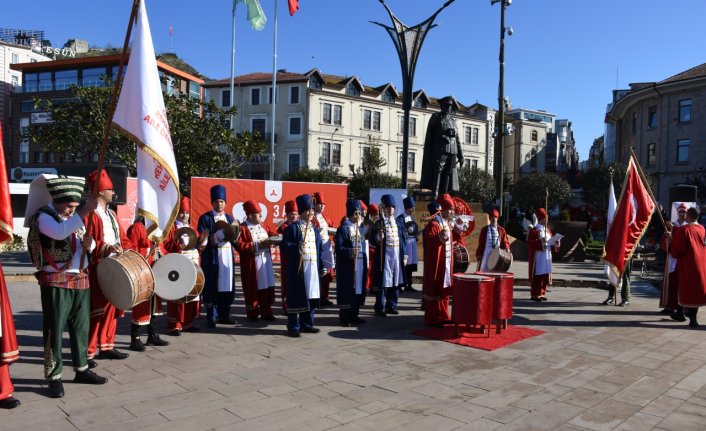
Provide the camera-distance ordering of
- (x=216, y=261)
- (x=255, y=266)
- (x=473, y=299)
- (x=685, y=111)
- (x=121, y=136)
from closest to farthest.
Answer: (x=473, y=299)
(x=216, y=261)
(x=255, y=266)
(x=121, y=136)
(x=685, y=111)

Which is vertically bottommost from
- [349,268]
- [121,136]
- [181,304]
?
[181,304]

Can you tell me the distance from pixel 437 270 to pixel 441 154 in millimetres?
6176

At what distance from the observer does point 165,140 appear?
575 cm

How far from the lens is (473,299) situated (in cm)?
755

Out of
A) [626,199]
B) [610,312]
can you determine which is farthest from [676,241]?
[610,312]

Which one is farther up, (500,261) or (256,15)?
(256,15)

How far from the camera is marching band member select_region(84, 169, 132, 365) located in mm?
5699

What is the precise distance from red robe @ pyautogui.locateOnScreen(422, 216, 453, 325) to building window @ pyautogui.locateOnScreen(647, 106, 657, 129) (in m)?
42.7

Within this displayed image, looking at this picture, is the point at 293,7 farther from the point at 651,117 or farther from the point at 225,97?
the point at 225,97

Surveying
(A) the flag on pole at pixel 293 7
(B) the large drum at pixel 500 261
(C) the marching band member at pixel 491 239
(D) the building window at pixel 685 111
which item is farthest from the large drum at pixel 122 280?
(D) the building window at pixel 685 111

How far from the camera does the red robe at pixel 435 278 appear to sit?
8469 millimetres

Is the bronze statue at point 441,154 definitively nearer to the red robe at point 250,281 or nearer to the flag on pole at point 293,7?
the red robe at point 250,281

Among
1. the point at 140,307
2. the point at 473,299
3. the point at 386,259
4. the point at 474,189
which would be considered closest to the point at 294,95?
the point at 474,189

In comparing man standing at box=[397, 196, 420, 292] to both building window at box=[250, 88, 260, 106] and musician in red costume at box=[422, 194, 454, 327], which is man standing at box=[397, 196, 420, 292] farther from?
building window at box=[250, 88, 260, 106]
